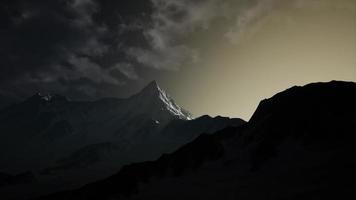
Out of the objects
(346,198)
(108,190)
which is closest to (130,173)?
(108,190)

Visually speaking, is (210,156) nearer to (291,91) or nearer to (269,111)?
(269,111)

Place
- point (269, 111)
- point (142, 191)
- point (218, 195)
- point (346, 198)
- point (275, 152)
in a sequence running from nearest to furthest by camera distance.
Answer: point (346, 198) → point (218, 195) → point (275, 152) → point (142, 191) → point (269, 111)

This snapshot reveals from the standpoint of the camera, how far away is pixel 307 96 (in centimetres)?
13012

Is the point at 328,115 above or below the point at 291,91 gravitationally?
below

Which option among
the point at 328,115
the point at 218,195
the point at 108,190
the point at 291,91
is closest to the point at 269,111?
the point at 291,91

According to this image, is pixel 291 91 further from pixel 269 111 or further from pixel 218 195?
pixel 218 195

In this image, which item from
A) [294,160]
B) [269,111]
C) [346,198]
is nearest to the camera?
[346,198]

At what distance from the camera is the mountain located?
83812 mm

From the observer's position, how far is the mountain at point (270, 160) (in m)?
83.8

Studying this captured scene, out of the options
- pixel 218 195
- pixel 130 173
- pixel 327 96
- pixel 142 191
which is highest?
pixel 327 96

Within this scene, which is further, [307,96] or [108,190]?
[307,96]

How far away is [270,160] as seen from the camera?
347 ft

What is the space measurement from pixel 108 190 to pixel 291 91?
7532 centimetres

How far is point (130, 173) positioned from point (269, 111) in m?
54.4
